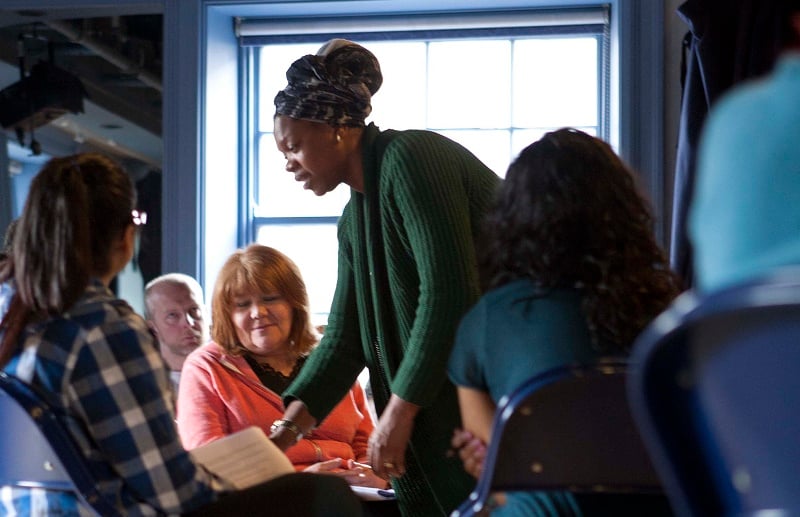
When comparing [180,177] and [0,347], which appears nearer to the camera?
[0,347]

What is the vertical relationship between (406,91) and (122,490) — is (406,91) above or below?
above

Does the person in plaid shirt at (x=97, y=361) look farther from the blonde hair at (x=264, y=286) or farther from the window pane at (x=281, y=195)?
the window pane at (x=281, y=195)

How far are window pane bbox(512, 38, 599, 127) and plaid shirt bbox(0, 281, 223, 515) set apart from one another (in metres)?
2.61

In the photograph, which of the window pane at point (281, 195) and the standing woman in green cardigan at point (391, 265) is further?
the window pane at point (281, 195)

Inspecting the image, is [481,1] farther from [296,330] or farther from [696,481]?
[696,481]

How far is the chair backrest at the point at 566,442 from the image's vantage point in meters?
1.16

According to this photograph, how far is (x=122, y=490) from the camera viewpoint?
5.01 feet

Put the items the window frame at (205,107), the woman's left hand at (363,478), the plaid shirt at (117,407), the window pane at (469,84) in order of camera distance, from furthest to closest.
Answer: the window pane at (469,84), the window frame at (205,107), the woman's left hand at (363,478), the plaid shirt at (117,407)

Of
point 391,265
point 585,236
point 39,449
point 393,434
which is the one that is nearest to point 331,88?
point 391,265

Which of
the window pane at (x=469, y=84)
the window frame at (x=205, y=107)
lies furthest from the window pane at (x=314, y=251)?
the window pane at (x=469, y=84)

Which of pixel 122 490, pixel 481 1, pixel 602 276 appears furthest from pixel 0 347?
pixel 481 1

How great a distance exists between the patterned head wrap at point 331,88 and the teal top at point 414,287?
58 mm

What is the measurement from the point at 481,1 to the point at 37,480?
106 inches

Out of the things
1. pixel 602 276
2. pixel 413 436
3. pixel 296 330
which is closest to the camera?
pixel 602 276
